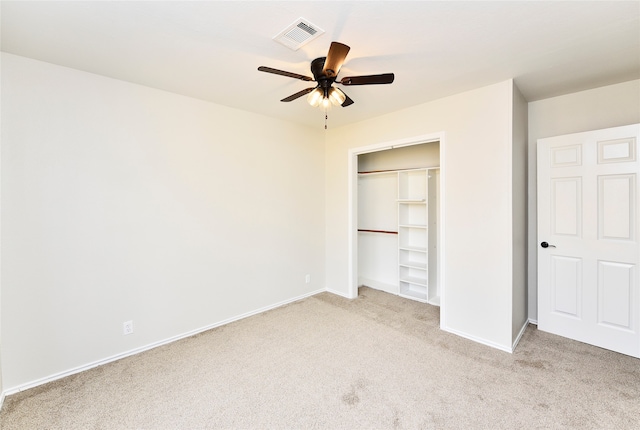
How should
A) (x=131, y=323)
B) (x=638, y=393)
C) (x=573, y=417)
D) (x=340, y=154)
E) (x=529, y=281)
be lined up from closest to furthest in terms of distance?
1. (x=573, y=417)
2. (x=638, y=393)
3. (x=131, y=323)
4. (x=529, y=281)
5. (x=340, y=154)

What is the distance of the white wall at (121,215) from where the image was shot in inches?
83.5

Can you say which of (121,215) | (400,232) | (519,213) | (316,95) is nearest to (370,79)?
(316,95)

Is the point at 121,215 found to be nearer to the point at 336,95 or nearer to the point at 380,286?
the point at 336,95

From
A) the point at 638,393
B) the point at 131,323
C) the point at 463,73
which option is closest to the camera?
the point at 638,393

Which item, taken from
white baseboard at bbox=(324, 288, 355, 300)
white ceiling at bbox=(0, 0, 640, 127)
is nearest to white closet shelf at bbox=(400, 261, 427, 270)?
white baseboard at bbox=(324, 288, 355, 300)

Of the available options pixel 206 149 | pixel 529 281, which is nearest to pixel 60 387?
pixel 206 149

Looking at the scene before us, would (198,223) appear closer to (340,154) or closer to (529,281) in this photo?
(340,154)

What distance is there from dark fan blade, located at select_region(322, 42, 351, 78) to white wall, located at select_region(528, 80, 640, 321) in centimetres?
267

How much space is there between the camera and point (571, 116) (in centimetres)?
295

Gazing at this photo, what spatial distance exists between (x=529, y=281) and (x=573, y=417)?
1724 millimetres

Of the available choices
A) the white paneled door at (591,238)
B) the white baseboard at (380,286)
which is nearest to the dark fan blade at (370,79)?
the white paneled door at (591,238)

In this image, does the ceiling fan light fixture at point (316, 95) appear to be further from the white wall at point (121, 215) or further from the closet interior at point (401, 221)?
the closet interior at point (401, 221)

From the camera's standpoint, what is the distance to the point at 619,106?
2.68 m

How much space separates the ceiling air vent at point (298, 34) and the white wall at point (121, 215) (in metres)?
1.54
